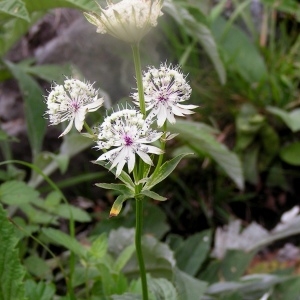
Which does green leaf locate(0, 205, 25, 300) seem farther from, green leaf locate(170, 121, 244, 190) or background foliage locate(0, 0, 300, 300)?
green leaf locate(170, 121, 244, 190)

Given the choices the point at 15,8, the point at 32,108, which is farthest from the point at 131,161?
the point at 32,108

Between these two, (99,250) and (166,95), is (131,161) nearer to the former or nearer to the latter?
(166,95)

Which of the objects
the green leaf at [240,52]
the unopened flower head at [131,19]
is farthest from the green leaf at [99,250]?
the green leaf at [240,52]

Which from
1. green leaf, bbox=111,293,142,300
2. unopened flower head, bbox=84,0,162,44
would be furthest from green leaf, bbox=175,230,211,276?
unopened flower head, bbox=84,0,162,44

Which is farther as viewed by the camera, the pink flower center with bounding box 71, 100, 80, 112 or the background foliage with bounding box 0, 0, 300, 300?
the background foliage with bounding box 0, 0, 300, 300

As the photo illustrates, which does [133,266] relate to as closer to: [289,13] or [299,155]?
[299,155]

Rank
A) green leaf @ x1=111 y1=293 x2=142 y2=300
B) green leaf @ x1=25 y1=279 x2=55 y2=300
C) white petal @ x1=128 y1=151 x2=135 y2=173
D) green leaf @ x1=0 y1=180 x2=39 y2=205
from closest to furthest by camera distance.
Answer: white petal @ x1=128 y1=151 x2=135 y2=173 < green leaf @ x1=111 y1=293 x2=142 y2=300 < green leaf @ x1=25 y1=279 x2=55 y2=300 < green leaf @ x1=0 y1=180 x2=39 y2=205

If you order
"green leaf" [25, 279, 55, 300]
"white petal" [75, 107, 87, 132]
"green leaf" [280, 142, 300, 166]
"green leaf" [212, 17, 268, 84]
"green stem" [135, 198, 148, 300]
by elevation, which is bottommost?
"green stem" [135, 198, 148, 300]

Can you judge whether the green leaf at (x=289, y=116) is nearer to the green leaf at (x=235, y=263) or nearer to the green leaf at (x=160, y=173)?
the green leaf at (x=235, y=263)
